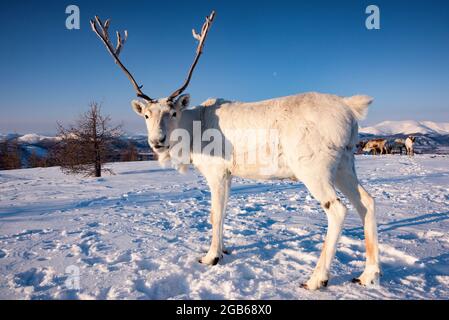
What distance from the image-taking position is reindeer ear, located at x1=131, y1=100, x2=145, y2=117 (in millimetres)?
4706

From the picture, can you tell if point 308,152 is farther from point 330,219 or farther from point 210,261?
point 210,261

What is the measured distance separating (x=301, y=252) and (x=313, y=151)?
182 centimetres

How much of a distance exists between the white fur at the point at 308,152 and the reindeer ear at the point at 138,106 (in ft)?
0.30

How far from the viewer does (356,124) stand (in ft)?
12.5

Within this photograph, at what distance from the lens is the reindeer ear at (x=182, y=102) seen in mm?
4723

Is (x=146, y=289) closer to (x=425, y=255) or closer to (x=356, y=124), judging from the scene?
(x=356, y=124)

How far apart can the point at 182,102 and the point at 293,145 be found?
2.12 m

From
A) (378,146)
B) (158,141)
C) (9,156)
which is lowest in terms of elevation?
(9,156)

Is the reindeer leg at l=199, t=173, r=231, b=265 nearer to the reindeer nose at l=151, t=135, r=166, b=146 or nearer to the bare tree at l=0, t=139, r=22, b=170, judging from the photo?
the reindeer nose at l=151, t=135, r=166, b=146

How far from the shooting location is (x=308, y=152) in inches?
139

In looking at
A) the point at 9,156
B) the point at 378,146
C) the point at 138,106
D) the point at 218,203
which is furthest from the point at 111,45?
the point at 378,146

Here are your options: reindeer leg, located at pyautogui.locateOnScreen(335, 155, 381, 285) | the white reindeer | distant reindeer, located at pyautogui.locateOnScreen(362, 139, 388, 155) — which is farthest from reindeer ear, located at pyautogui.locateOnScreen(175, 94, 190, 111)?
distant reindeer, located at pyautogui.locateOnScreen(362, 139, 388, 155)

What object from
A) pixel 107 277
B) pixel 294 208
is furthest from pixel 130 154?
pixel 107 277

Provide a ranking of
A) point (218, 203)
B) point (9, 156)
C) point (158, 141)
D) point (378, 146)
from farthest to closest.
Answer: point (378, 146) < point (9, 156) < point (218, 203) < point (158, 141)
